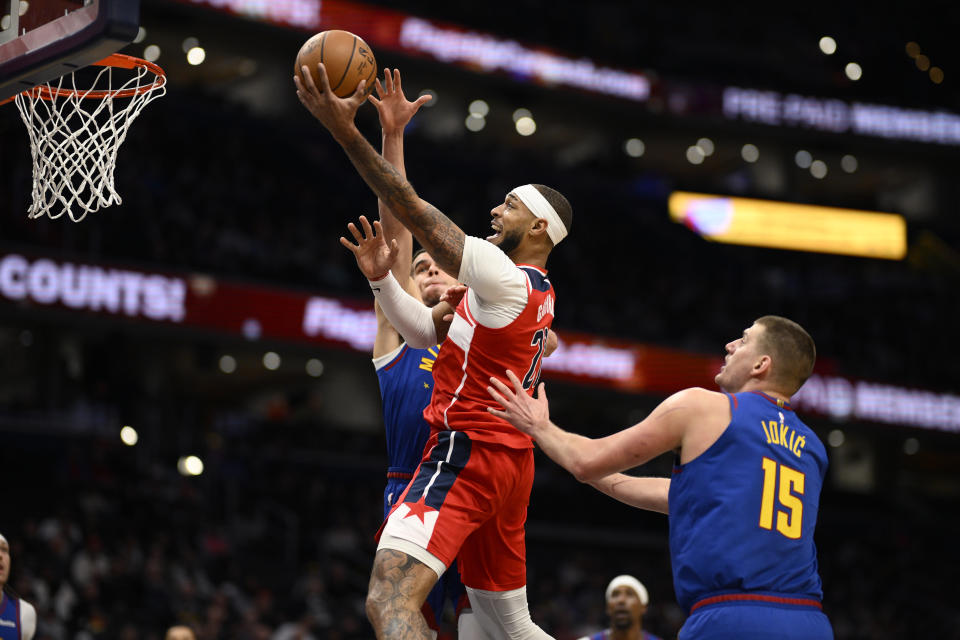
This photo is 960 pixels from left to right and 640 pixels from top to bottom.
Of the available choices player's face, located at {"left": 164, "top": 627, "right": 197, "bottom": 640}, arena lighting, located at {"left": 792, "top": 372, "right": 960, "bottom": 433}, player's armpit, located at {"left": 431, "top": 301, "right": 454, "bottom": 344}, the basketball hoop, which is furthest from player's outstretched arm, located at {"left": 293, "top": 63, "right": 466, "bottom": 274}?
arena lighting, located at {"left": 792, "top": 372, "right": 960, "bottom": 433}

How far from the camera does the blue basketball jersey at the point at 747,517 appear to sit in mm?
4344

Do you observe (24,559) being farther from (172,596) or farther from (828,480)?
(828,480)

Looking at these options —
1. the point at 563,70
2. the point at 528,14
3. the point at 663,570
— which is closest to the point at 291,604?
the point at 663,570

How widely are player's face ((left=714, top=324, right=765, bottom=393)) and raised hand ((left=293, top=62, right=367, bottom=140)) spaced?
185 cm

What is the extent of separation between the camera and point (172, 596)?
1509 cm

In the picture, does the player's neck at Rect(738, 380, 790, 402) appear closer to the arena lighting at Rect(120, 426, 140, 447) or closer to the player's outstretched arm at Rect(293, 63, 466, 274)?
the player's outstretched arm at Rect(293, 63, 466, 274)

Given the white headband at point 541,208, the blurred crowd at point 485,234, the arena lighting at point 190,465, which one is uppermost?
the blurred crowd at point 485,234

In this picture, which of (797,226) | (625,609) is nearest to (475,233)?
(797,226)

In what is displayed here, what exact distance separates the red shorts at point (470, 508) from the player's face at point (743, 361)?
3.64 ft

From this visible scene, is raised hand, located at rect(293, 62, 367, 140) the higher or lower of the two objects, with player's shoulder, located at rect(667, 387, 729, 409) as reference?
higher

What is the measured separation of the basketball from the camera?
17.1ft

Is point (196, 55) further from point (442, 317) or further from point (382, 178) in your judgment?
point (382, 178)

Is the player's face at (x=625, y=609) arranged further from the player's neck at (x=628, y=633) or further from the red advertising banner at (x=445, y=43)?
the red advertising banner at (x=445, y=43)

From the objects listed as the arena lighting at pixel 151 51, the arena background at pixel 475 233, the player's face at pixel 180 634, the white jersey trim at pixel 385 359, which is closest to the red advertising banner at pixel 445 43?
the arena background at pixel 475 233
